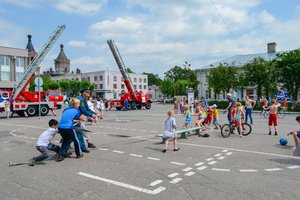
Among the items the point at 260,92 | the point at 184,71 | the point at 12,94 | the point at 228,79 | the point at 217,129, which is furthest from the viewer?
the point at 184,71

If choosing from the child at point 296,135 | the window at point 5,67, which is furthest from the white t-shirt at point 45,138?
the window at point 5,67

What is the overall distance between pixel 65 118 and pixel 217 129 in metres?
8.88

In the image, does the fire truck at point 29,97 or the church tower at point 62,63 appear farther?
the church tower at point 62,63

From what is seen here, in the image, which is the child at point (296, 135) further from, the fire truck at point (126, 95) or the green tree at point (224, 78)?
the green tree at point (224, 78)

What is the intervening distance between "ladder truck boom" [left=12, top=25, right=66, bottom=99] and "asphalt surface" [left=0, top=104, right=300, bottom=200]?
15.9 meters

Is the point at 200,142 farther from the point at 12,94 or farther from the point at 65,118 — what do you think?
the point at 12,94

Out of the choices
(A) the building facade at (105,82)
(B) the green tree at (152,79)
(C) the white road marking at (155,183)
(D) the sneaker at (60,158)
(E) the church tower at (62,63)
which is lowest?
(C) the white road marking at (155,183)

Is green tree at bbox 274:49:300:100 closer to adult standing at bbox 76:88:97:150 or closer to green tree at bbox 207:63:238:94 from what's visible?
green tree at bbox 207:63:238:94

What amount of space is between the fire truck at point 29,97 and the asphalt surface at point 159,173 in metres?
15.3

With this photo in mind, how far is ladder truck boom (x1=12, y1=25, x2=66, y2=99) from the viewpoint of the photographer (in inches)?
946

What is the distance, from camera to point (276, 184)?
536 centimetres

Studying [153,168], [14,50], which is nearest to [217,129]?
[153,168]

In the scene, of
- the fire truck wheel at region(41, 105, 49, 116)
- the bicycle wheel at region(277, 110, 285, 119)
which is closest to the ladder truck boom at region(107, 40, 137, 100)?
the fire truck wheel at region(41, 105, 49, 116)

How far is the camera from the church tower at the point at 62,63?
131 m
